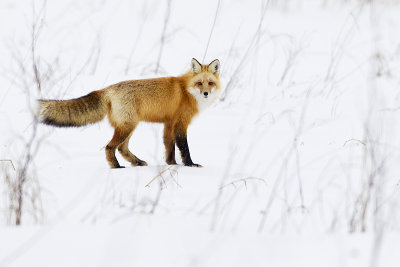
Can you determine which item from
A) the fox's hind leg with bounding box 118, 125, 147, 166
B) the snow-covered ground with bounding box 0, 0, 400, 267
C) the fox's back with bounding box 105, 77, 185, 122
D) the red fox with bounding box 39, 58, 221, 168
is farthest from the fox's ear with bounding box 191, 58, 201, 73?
the fox's hind leg with bounding box 118, 125, 147, 166

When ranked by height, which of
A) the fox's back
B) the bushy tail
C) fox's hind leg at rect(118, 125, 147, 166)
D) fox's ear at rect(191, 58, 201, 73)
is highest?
fox's ear at rect(191, 58, 201, 73)

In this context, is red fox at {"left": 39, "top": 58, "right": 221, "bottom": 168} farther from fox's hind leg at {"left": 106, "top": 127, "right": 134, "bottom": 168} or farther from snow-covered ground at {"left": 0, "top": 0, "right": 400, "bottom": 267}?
snow-covered ground at {"left": 0, "top": 0, "right": 400, "bottom": 267}

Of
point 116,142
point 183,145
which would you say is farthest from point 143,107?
point 183,145

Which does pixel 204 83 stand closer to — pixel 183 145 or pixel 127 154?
pixel 183 145

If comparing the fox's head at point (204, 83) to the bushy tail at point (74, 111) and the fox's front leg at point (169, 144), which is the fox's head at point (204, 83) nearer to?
the fox's front leg at point (169, 144)

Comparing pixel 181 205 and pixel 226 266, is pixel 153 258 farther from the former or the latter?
pixel 181 205

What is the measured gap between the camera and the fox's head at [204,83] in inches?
168

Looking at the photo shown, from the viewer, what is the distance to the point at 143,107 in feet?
13.3

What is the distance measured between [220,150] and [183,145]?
426mm

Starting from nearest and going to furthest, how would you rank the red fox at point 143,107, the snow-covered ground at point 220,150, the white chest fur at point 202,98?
the snow-covered ground at point 220,150, the red fox at point 143,107, the white chest fur at point 202,98

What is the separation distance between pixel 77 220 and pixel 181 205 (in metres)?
0.64

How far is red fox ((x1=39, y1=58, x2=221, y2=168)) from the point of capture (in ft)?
12.6

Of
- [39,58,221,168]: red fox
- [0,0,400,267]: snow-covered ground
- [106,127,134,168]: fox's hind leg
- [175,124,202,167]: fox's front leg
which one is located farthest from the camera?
[175,124,202,167]: fox's front leg

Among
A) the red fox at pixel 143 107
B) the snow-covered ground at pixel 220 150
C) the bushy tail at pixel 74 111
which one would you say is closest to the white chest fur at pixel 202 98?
the red fox at pixel 143 107
